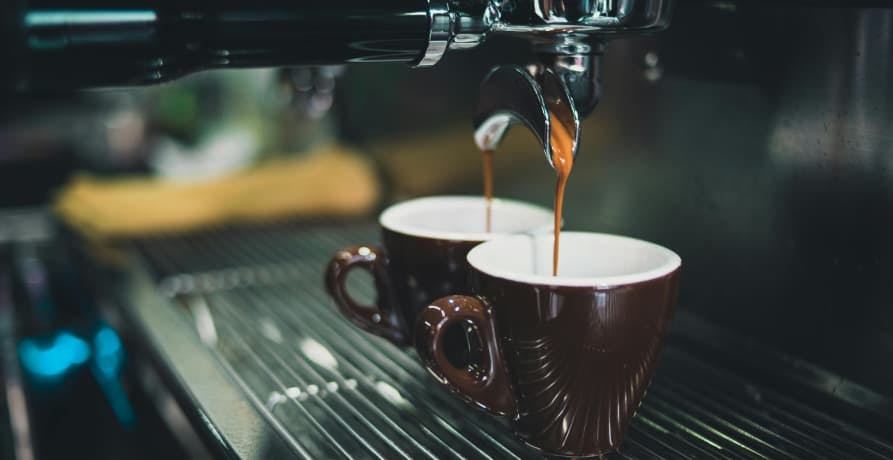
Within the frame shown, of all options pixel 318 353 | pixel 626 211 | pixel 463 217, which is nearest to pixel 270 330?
pixel 318 353

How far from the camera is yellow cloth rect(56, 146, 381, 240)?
0.89m

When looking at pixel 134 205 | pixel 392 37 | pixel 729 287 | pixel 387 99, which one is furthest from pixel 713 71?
pixel 134 205

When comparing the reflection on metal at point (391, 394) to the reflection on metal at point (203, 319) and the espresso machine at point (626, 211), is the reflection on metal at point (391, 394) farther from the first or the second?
the reflection on metal at point (203, 319)

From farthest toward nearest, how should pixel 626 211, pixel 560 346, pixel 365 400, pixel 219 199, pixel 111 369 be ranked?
pixel 219 199 < pixel 111 369 < pixel 626 211 < pixel 365 400 < pixel 560 346

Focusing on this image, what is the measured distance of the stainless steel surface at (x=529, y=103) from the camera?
412 mm

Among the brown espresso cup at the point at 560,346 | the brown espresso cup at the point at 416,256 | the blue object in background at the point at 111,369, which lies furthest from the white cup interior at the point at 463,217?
the blue object in background at the point at 111,369

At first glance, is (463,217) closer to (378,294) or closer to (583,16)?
(378,294)

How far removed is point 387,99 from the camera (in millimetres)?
980

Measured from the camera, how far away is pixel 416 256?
1.62ft

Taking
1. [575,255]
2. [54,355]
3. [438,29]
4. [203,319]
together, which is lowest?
[54,355]

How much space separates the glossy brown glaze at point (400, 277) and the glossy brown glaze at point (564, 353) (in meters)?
0.07

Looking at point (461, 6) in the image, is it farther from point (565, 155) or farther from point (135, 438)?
point (135, 438)

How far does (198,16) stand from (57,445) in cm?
54

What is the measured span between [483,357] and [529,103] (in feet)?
0.44
